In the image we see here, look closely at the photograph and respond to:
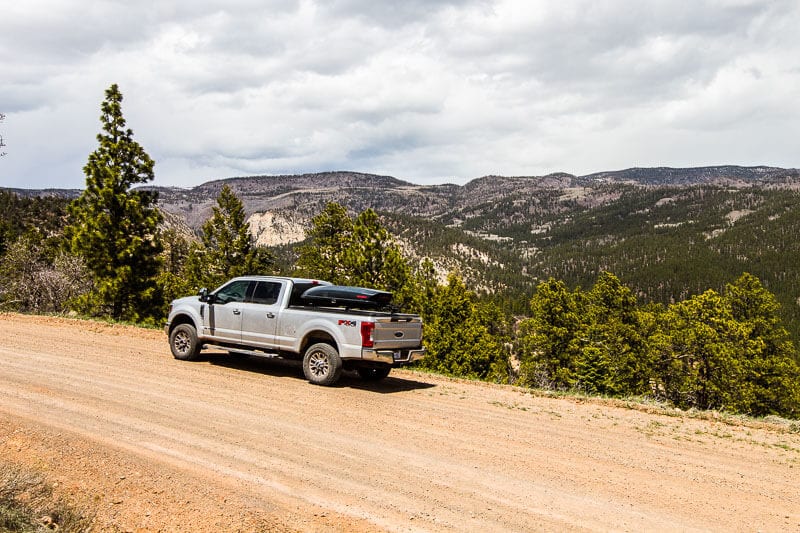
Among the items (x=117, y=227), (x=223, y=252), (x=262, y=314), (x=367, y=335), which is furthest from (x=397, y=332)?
(x=223, y=252)

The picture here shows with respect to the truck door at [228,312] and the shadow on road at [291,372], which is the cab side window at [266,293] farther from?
the shadow on road at [291,372]

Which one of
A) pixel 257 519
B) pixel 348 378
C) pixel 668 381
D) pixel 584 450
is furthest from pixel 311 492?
pixel 668 381

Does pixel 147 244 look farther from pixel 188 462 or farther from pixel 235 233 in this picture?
pixel 188 462

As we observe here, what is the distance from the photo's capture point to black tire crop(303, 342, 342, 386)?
1139cm

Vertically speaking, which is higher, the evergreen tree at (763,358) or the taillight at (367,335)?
the taillight at (367,335)

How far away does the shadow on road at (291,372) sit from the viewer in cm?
1216

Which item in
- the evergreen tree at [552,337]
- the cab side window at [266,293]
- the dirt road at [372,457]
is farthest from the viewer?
the evergreen tree at [552,337]

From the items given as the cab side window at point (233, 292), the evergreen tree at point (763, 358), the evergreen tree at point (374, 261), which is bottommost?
the evergreen tree at point (763, 358)

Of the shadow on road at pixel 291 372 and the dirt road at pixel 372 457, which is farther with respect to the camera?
the shadow on road at pixel 291 372

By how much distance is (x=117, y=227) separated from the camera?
94.8 ft

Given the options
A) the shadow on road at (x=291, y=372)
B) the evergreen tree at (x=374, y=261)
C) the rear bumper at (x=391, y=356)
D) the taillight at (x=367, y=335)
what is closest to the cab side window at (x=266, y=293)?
the shadow on road at (x=291, y=372)

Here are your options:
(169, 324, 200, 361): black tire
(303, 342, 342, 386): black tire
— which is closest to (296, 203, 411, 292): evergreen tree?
(169, 324, 200, 361): black tire

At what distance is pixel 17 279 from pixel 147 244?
1143cm

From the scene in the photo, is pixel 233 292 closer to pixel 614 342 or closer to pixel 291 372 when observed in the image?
pixel 291 372
